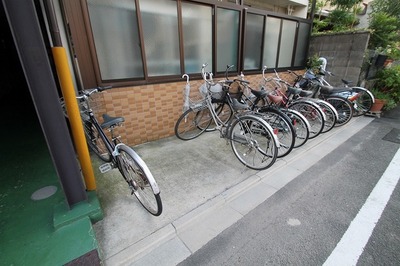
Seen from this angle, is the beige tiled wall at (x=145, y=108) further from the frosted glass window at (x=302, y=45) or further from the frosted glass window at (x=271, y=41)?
the frosted glass window at (x=302, y=45)

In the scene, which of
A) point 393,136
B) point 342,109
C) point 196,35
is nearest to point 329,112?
point 342,109

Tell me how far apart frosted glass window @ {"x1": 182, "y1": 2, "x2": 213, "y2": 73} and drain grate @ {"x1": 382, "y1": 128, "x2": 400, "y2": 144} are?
4.43 m

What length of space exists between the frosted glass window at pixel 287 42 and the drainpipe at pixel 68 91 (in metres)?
5.90

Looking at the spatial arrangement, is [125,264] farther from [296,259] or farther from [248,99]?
[248,99]

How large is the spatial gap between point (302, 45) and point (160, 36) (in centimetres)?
A: 534

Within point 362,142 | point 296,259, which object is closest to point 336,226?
point 296,259

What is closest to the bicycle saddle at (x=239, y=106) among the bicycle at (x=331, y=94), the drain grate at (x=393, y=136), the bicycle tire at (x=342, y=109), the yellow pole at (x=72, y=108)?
the yellow pole at (x=72, y=108)

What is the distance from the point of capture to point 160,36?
146 inches

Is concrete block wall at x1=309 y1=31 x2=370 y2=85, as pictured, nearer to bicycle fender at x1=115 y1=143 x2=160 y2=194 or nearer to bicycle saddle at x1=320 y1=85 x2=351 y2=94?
bicycle saddle at x1=320 y1=85 x2=351 y2=94

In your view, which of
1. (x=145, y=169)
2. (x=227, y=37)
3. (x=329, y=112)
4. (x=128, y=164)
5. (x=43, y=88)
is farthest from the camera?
(x=227, y=37)

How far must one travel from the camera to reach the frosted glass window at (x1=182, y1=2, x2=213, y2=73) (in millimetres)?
3965

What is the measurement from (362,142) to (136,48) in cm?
505

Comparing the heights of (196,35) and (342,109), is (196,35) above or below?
above

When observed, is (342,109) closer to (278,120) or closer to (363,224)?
(278,120)
